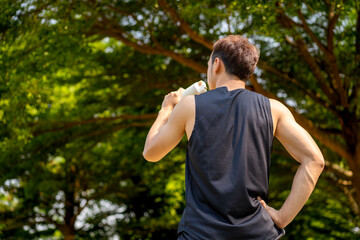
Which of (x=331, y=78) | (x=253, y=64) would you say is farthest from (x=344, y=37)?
(x=253, y=64)

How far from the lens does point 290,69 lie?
9.95 meters

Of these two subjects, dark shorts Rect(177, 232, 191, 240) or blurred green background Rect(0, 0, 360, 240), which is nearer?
dark shorts Rect(177, 232, 191, 240)

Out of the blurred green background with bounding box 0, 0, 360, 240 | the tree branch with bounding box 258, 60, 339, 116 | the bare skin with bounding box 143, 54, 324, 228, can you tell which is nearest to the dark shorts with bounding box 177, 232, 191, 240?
the bare skin with bounding box 143, 54, 324, 228

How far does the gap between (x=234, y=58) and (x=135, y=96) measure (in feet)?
30.2

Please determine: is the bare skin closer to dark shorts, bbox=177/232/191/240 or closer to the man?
the man

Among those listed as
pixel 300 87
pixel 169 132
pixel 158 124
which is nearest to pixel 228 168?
pixel 169 132

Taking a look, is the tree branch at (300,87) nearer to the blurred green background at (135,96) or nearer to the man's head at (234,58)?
the blurred green background at (135,96)

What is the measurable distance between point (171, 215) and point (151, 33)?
8.47m

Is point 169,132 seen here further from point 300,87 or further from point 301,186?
point 300,87

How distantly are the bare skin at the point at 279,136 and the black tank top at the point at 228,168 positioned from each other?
2.0 inches

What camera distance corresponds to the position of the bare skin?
6.56ft

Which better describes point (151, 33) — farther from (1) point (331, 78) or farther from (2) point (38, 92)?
(1) point (331, 78)

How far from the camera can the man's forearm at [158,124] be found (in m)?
2.08

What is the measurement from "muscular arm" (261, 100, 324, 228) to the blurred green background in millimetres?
5125
